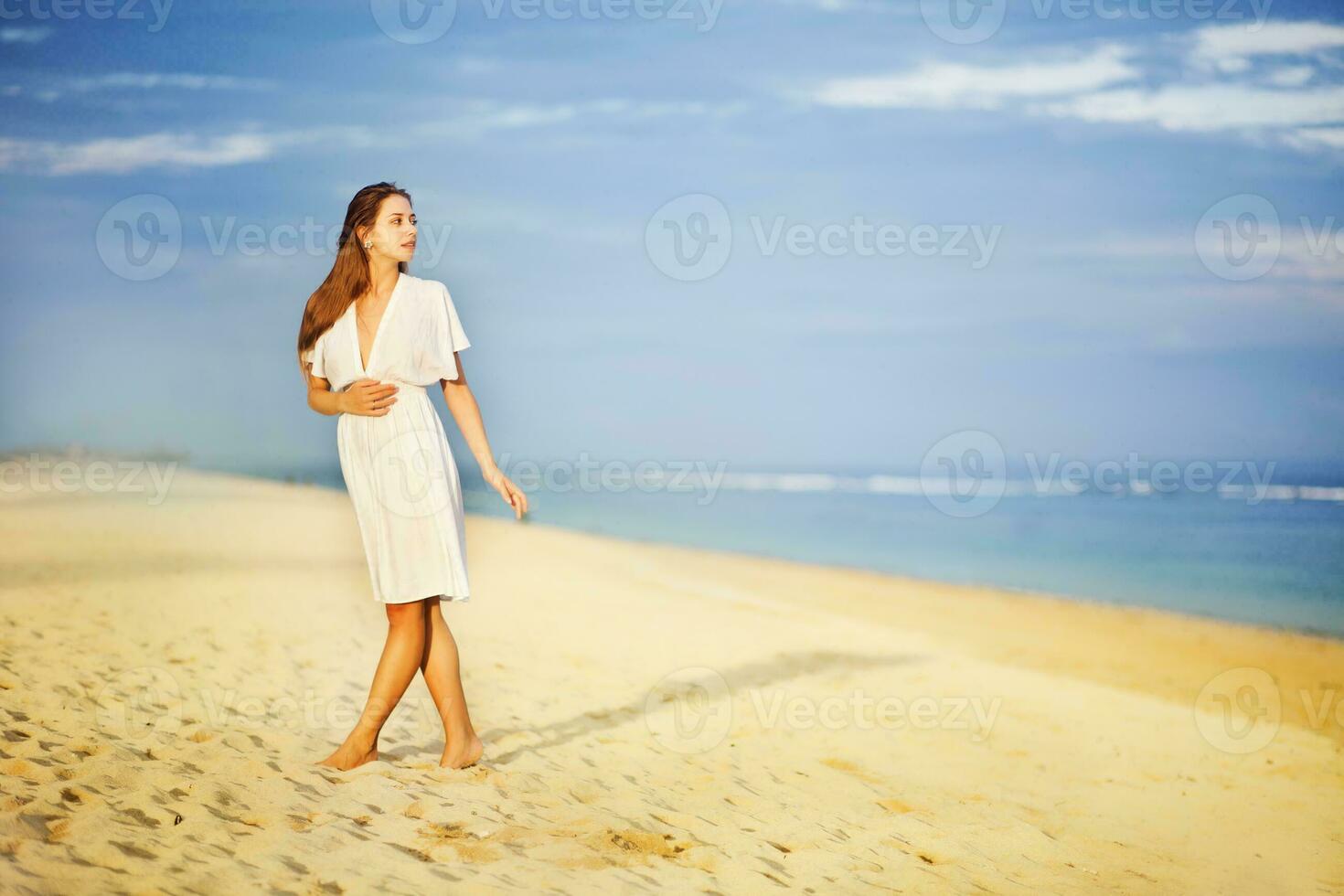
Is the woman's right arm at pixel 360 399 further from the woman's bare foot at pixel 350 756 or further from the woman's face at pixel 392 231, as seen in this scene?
the woman's bare foot at pixel 350 756

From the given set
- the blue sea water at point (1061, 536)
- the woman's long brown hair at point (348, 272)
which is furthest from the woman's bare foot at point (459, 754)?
the blue sea water at point (1061, 536)

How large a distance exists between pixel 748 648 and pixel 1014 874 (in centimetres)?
446

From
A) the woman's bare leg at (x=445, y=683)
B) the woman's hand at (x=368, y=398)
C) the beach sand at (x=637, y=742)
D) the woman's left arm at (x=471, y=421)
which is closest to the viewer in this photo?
the beach sand at (x=637, y=742)

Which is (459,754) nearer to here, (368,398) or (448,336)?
(368,398)

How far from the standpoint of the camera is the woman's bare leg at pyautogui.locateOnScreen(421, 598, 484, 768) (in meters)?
4.06

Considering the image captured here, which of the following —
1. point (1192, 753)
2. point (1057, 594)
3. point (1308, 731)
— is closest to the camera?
point (1192, 753)

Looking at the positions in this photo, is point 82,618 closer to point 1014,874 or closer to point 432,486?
point 432,486

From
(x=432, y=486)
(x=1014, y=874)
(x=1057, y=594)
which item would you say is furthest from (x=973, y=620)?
(x=432, y=486)

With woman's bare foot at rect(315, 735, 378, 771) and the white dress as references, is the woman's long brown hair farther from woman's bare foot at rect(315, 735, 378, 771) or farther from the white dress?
woman's bare foot at rect(315, 735, 378, 771)

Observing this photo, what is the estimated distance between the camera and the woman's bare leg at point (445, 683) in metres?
4.06

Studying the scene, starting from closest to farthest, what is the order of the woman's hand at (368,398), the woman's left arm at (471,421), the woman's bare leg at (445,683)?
the woman's hand at (368,398) → the woman's left arm at (471,421) → the woman's bare leg at (445,683)

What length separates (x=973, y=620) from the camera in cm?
1077

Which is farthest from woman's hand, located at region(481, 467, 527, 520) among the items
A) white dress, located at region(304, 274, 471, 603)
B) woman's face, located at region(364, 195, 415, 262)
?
woman's face, located at region(364, 195, 415, 262)

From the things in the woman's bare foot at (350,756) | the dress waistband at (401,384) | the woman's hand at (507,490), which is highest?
the dress waistband at (401,384)
